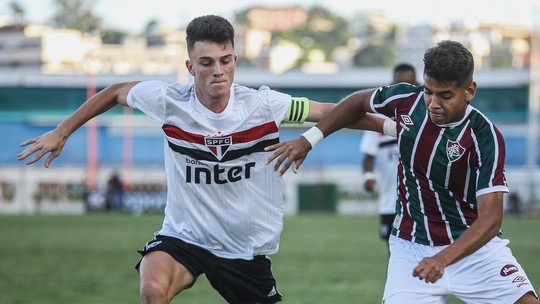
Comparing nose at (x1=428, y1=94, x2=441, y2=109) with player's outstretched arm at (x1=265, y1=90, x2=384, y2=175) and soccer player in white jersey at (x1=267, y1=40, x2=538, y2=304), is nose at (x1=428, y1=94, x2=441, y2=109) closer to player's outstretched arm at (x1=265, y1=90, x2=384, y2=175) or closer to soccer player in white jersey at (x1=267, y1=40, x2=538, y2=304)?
soccer player in white jersey at (x1=267, y1=40, x2=538, y2=304)

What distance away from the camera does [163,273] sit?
7078 mm

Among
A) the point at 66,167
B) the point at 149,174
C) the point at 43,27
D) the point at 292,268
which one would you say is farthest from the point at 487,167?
the point at 43,27

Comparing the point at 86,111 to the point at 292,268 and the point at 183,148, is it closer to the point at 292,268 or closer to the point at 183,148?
the point at 183,148

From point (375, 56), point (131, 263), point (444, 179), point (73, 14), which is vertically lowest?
point (131, 263)

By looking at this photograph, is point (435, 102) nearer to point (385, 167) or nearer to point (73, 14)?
point (385, 167)

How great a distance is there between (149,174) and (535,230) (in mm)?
27555

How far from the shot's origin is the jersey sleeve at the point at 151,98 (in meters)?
7.48

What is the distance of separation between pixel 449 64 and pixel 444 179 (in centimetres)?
82

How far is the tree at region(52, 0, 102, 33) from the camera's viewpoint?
81419 millimetres

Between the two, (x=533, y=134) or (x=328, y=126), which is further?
(x=533, y=134)

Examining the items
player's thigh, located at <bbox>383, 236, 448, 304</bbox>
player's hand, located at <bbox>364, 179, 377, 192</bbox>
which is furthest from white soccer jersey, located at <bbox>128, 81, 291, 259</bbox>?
player's hand, located at <bbox>364, 179, 377, 192</bbox>

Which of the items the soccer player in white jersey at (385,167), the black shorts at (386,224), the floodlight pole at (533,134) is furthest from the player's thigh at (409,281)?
the floodlight pole at (533,134)

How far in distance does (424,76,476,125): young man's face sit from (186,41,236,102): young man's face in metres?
1.41

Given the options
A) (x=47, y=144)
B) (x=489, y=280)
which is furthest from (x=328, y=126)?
(x=47, y=144)
